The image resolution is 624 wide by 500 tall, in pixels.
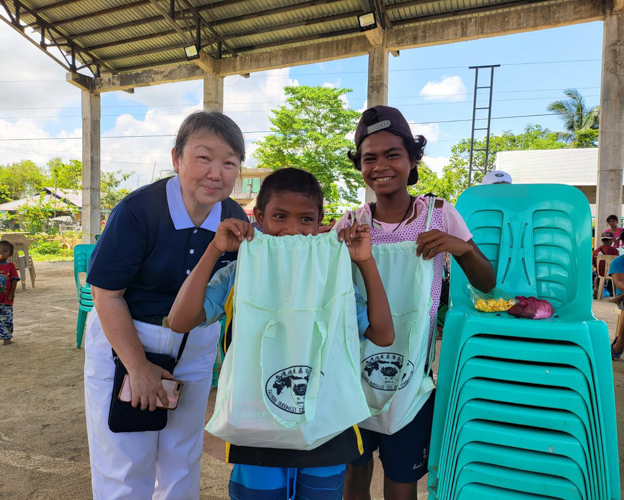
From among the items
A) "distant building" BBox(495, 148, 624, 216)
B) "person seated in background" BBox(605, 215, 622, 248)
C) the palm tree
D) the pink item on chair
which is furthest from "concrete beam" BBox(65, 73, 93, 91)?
the palm tree

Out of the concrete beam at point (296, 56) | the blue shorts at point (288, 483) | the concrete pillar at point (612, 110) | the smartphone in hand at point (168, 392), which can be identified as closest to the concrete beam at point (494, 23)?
the concrete pillar at point (612, 110)

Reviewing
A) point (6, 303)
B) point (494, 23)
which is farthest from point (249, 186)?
point (6, 303)

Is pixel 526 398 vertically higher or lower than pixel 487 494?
higher

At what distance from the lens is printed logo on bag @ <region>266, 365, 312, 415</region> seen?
100cm

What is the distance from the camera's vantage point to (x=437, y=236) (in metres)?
1.31

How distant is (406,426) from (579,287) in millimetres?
862

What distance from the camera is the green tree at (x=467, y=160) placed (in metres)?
21.0

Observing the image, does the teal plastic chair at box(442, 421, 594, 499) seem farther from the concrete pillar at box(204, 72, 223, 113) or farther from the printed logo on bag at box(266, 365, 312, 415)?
the concrete pillar at box(204, 72, 223, 113)

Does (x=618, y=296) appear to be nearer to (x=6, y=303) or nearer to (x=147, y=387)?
(x=147, y=387)

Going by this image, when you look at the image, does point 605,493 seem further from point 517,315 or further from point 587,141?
point 587,141

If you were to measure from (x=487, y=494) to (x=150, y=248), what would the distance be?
54.1 inches

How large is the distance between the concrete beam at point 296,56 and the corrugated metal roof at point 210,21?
14cm

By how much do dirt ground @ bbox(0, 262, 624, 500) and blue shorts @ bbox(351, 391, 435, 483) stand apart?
0.94 m

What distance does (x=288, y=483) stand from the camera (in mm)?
1144
